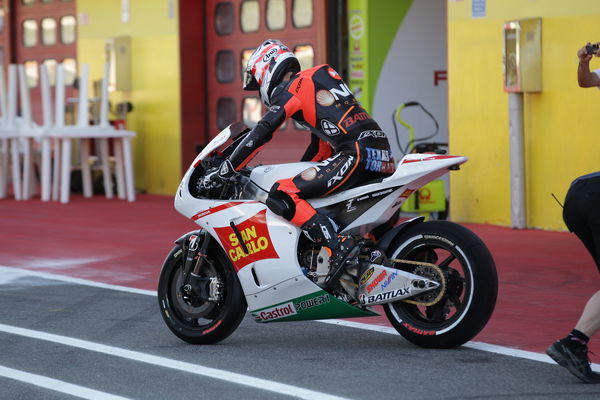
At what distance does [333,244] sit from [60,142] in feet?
36.1

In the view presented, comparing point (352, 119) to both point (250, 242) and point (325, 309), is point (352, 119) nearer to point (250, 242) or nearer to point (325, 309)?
point (250, 242)

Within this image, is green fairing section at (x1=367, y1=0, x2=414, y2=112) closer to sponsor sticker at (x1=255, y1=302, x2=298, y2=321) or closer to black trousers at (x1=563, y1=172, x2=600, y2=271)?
sponsor sticker at (x1=255, y1=302, x2=298, y2=321)

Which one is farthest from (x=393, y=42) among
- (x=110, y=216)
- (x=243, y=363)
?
(x=243, y=363)

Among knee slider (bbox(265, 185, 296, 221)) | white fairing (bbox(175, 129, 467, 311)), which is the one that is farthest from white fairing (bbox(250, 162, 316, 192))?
knee slider (bbox(265, 185, 296, 221))

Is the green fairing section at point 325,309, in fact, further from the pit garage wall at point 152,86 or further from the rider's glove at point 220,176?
the pit garage wall at point 152,86

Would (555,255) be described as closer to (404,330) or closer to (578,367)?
(404,330)

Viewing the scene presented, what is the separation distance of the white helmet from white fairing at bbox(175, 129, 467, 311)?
338mm

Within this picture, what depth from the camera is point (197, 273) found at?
6.97 meters

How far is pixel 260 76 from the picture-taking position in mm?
6980

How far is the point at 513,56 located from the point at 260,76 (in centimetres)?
582

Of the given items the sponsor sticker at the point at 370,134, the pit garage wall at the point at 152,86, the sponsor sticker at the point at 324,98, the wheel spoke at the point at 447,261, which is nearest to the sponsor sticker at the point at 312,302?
the wheel spoke at the point at 447,261

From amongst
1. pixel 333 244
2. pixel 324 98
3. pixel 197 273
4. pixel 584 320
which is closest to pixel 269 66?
pixel 324 98

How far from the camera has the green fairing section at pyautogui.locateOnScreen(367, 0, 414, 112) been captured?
48.4ft

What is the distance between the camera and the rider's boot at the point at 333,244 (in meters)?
6.53
